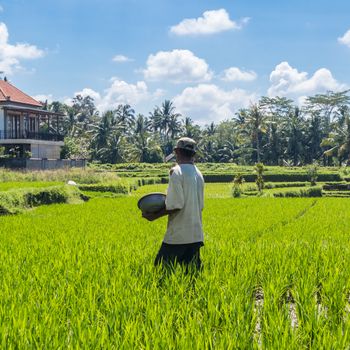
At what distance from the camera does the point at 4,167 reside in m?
27.1

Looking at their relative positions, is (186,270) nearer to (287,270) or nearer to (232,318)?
(287,270)

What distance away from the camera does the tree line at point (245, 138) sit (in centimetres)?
4887

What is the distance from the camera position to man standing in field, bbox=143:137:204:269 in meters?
4.13

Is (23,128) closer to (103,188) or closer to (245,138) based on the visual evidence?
(103,188)

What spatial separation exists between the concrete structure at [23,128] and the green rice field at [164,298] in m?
25.6

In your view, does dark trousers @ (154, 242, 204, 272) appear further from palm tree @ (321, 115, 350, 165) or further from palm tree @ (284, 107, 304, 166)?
palm tree @ (284, 107, 304, 166)

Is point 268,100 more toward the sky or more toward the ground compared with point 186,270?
more toward the sky

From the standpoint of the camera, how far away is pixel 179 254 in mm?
4320

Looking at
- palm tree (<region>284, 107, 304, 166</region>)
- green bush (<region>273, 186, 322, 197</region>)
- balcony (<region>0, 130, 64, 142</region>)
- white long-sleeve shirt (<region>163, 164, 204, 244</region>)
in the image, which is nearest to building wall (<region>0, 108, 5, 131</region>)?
balcony (<region>0, 130, 64, 142</region>)

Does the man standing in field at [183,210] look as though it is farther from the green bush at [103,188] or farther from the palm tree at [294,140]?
the palm tree at [294,140]

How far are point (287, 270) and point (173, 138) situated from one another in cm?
5914

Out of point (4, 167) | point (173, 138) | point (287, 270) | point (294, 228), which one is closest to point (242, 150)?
point (173, 138)

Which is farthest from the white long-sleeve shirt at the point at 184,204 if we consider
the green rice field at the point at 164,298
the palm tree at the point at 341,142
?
the palm tree at the point at 341,142

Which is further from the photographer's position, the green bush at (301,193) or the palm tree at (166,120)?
the palm tree at (166,120)
